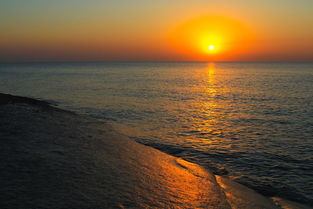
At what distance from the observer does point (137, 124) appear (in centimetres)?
1766

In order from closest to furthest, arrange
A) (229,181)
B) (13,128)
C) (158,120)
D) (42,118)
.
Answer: (229,181) < (13,128) < (42,118) < (158,120)

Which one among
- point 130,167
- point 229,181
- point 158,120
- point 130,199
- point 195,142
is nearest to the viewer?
point 130,199

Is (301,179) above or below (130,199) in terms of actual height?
below

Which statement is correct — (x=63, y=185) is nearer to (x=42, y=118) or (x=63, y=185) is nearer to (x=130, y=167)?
(x=130, y=167)

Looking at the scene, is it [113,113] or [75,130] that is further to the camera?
[113,113]

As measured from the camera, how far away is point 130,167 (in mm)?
7918

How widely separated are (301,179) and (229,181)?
8.51ft

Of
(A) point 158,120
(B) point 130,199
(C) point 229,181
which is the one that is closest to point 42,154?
(B) point 130,199

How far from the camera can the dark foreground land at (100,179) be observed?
5496mm

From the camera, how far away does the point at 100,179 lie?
6691 mm

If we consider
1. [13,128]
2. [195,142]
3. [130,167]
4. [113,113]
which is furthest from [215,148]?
[113,113]

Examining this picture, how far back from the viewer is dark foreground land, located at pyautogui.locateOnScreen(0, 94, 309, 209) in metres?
5.50

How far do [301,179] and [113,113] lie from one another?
1569cm

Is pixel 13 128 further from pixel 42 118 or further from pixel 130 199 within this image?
pixel 130 199
